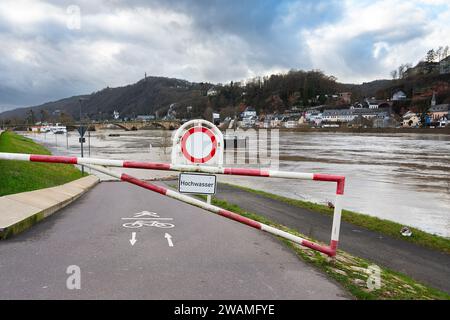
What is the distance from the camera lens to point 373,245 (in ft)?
32.1

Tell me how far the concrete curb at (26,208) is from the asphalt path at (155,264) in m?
0.18

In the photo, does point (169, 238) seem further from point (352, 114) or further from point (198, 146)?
point (352, 114)

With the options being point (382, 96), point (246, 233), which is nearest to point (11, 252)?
point (246, 233)

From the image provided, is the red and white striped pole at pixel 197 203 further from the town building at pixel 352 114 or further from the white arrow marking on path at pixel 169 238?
the town building at pixel 352 114

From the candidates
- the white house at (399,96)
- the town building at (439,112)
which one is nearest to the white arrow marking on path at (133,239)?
the town building at (439,112)

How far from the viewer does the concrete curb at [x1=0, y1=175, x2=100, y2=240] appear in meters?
6.42

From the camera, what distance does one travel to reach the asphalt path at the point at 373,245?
7.99m

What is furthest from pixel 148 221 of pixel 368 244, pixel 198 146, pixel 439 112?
pixel 439 112

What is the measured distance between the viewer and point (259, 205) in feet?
47.5

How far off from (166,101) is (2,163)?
7266 inches

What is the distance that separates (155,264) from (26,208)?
13.8ft

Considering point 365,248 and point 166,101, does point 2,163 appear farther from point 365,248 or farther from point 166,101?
point 166,101
